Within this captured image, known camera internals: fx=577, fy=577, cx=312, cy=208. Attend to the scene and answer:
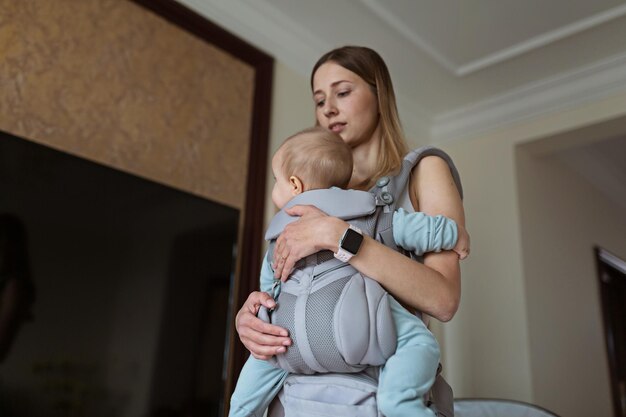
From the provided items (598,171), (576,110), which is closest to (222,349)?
(576,110)

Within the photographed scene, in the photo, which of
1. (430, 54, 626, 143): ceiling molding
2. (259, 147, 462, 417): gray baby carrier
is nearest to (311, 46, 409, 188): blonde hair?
(259, 147, 462, 417): gray baby carrier

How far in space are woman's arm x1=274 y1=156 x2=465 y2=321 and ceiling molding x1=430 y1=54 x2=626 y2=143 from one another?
2807 mm

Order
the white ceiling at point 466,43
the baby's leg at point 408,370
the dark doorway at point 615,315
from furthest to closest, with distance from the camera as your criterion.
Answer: the dark doorway at point 615,315 < the white ceiling at point 466,43 < the baby's leg at point 408,370

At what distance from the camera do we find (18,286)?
1679 mm

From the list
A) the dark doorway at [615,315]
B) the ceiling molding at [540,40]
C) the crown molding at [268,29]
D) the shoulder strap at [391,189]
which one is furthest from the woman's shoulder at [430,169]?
the dark doorway at [615,315]

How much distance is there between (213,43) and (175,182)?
72 centimetres

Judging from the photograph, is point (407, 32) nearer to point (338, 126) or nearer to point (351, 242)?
point (338, 126)

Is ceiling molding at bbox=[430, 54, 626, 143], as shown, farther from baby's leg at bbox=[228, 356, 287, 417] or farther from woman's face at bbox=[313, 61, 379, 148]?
baby's leg at bbox=[228, 356, 287, 417]

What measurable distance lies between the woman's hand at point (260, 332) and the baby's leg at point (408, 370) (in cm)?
16

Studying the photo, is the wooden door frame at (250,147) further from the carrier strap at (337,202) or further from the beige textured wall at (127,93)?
the carrier strap at (337,202)

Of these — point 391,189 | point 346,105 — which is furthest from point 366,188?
point 346,105

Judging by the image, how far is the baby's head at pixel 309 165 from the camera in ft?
3.37

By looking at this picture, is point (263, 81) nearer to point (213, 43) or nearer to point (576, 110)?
point (213, 43)

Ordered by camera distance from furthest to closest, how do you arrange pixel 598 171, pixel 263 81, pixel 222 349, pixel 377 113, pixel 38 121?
pixel 598 171 < pixel 263 81 < pixel 222 349 < pixel 38 121 < pixel 377 113
